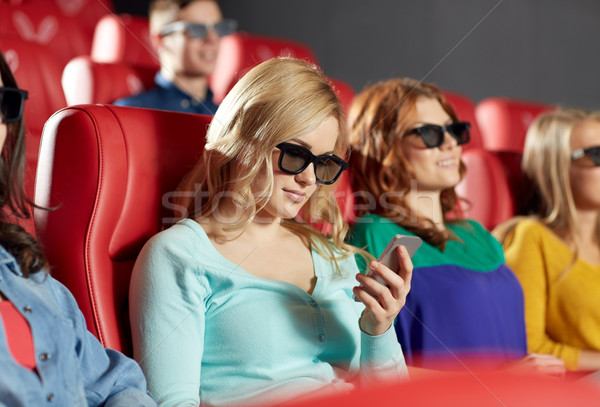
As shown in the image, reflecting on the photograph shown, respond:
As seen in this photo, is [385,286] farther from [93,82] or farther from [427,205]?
[93,82]

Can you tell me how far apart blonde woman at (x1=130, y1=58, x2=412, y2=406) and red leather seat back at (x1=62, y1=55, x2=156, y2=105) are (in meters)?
0.87

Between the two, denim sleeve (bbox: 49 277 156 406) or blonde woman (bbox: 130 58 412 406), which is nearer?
denim sleeve (bbox: 49 277 156 406)

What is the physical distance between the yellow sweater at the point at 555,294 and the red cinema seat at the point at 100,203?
0.81m

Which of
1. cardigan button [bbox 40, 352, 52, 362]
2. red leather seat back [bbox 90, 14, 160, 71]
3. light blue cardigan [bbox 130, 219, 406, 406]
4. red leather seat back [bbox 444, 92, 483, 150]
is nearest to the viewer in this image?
cardigan button [bbox 40, 352, 52, 362]

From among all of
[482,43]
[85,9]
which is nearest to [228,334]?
[85,9]

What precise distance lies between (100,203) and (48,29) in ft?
5.50

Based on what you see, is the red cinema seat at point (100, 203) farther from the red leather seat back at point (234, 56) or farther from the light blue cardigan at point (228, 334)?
the red leather seat back at point (234, 56)

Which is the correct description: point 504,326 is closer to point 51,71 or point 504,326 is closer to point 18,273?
point 18,273

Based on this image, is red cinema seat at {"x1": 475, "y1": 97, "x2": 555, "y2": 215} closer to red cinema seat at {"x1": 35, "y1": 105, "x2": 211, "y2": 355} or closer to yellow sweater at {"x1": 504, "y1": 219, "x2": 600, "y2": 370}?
yellow sweater at {"x1": 504, "y1": 219, "x2": 600, "y2": 370}

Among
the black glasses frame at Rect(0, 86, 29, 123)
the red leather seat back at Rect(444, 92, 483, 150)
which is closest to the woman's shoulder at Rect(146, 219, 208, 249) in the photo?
the black glasses frame at Rect(0, 86, 29, 123)

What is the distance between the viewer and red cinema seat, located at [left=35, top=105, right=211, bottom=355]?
955 millimetres

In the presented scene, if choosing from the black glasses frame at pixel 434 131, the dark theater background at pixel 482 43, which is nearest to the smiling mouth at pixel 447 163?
the black glasses frame at pixel 434 131

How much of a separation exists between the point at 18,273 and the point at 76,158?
0.71 ft

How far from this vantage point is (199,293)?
0.95 metres
